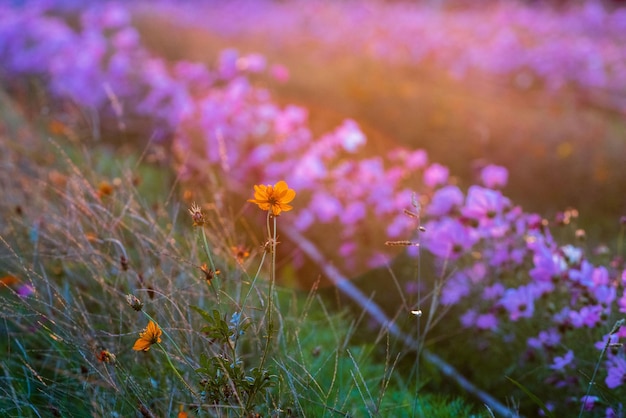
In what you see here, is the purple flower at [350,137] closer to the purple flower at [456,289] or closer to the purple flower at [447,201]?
the purple flower at [447,201]

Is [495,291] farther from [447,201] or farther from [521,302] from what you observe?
[447,201]

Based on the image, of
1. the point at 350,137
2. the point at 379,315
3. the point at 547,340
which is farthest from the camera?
the point at 350,137

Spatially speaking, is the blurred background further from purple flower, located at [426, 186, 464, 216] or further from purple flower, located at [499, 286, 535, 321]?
purple flower, located at [499, 286, 535, 321]

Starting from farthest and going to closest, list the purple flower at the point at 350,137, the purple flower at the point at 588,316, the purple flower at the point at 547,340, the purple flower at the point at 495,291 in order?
the purple flower at the point at 350,137, the purple flower at the point at 495,291, the purple flower at the point at 547,340, the purple flower at the point at 588,316

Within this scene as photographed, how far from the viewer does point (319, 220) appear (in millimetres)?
3652

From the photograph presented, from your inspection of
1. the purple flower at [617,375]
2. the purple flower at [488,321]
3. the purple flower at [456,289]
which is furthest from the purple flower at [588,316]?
the purple flower at [456,289]

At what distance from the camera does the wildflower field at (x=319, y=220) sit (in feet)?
5.97

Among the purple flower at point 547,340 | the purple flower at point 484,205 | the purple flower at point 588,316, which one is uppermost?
the purple flower at point 484,205

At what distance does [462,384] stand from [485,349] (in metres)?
0.26

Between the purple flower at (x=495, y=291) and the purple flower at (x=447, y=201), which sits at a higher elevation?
the purple flower at (x=447, y=201)

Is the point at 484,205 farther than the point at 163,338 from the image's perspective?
Yes

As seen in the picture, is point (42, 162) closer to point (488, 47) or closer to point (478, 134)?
point (478, 134)

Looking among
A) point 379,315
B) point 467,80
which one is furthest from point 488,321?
point 467,80

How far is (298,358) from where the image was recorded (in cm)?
193
